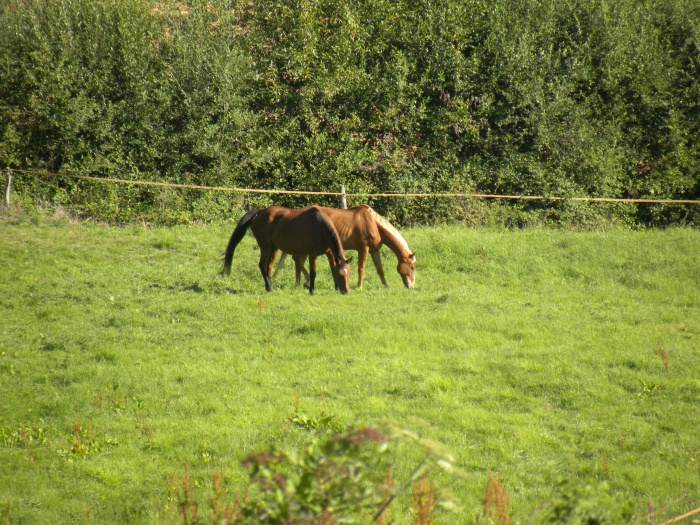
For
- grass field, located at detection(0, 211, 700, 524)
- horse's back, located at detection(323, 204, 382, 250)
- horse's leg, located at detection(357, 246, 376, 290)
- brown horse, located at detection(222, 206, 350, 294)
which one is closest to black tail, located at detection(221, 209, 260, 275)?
brown horse, located at detection(222, 206, 350, 294)

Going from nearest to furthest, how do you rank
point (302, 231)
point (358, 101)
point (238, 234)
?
point (302, 231), point (238, 234), point (358, 101)

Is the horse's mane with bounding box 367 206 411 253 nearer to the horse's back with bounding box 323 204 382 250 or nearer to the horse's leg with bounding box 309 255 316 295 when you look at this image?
the horse's back with bounding box 323 204 382 250

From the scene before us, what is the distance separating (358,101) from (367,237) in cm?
857

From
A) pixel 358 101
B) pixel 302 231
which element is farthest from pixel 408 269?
pixel 358 101

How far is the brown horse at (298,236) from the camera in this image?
37.9ft

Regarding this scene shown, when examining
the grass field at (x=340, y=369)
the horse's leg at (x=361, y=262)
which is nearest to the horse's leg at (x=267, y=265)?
the grass field at (x=340, y=369)

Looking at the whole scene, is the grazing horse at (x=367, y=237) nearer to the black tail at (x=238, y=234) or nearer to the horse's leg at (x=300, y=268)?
the horse's leg at (x=300, y=268)

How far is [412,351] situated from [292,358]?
1.55m

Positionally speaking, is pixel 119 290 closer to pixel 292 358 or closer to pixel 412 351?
pixel 292 358

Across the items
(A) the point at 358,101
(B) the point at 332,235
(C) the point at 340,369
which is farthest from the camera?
(A) the point at 358,101

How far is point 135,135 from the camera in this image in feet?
62.0

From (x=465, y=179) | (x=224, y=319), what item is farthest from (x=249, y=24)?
(x=224, y=319)

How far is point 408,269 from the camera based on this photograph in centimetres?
1304

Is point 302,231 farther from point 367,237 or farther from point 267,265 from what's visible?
point 367,237
